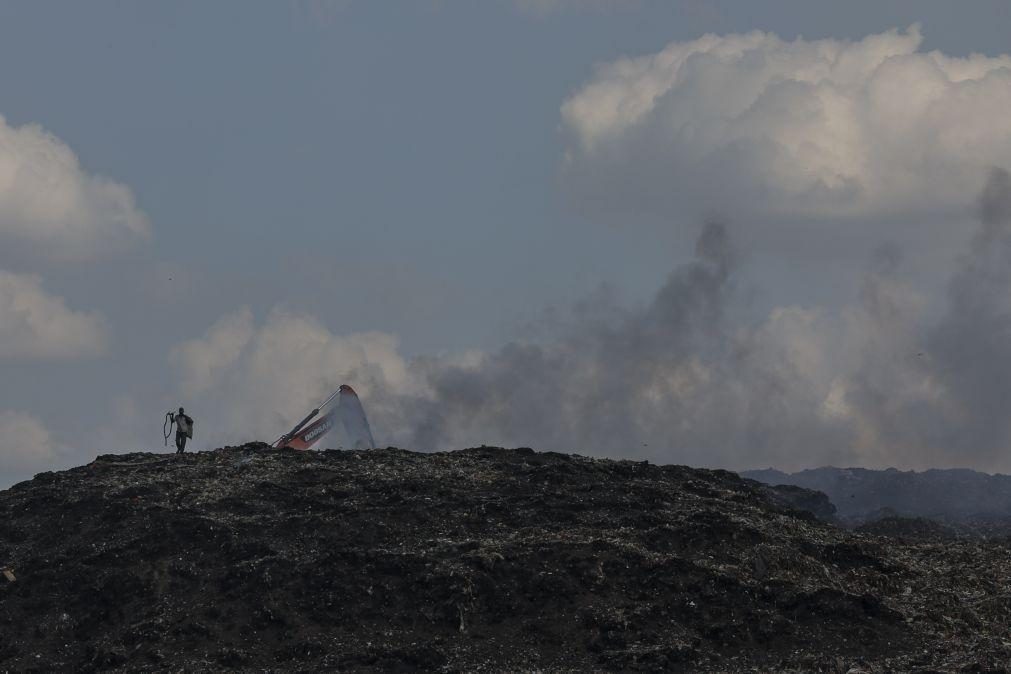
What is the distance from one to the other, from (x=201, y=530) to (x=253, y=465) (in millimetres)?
7991

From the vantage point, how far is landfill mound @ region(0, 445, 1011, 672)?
136ft

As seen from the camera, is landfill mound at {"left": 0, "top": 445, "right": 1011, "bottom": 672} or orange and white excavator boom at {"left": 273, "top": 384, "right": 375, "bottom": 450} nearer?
landfill mound at {"left": 0, "top": 445, "right": 1011, "bottom": 672}

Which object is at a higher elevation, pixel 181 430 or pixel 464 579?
A: pixel 181 430

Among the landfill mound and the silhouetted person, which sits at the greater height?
the silhouetted person

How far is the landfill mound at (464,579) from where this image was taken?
4156 cm

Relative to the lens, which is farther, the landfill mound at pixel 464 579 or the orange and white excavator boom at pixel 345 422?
the orange and white excavator boom at pixel 345 422

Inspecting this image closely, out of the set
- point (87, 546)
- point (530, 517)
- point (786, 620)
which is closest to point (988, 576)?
point (786, 620)

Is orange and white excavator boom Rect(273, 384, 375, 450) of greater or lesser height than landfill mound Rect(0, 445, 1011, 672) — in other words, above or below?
above

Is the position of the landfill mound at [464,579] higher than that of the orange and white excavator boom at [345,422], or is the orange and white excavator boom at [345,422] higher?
the orange and white excavator boom at [345,422]

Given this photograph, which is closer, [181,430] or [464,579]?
[464,579]

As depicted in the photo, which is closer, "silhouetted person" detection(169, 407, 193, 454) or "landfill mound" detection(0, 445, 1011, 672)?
"landfill mound" detection(0, 445, 1011, 672)

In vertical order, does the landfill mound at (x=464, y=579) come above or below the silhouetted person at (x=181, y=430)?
below

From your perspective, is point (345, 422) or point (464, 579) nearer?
point (464, 579)

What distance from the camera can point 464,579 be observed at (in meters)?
44.8
